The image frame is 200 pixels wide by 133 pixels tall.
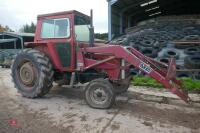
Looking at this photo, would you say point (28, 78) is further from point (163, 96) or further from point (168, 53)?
point (168, 53)

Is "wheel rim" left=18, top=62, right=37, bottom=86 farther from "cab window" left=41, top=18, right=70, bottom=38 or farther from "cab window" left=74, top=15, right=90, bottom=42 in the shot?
"cab window" left=74, top=15, right=90, bottom=42

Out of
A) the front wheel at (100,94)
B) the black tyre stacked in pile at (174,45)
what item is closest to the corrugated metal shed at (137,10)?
the black tyre stacked in pile at (174,45)

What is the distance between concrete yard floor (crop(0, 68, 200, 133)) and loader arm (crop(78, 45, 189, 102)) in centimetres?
59

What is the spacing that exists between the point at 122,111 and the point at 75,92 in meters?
2.31

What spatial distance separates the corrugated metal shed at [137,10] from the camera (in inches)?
666

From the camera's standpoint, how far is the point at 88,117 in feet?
17.2

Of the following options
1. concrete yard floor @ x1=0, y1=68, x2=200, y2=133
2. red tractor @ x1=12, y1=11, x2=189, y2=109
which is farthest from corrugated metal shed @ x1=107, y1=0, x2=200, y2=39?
concrete yard floor @ x1=0, y1=68, x2=200, y2=133

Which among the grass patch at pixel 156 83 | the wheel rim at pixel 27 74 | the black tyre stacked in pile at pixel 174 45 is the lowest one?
the grass patch at pixel 156 83

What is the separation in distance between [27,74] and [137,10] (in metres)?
16.2

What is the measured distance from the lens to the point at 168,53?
32.6ft

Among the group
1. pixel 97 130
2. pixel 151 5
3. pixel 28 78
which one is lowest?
pixel 97 130

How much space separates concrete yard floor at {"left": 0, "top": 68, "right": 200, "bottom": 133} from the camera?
15.1 ft

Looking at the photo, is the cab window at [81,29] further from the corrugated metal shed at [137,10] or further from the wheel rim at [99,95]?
the corrugated metal shed at [137,10]

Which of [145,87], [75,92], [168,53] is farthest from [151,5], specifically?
[75,92]
